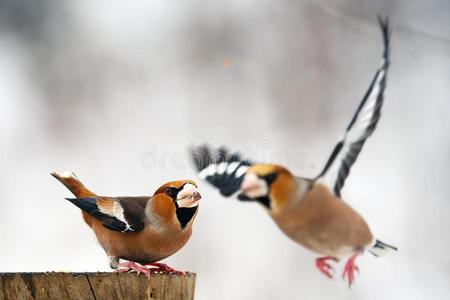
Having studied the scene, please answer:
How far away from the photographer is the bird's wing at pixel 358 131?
5.32 ft

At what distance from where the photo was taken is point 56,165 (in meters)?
4.62

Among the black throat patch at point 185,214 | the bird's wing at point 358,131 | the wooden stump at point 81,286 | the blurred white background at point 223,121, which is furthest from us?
the blurred white background at point 223,121

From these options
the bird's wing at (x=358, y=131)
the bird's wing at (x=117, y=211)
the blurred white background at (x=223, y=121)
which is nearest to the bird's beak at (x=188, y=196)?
the bird's wing at (x=117, y=211)

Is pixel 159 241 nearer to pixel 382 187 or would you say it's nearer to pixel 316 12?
pixel 382 187

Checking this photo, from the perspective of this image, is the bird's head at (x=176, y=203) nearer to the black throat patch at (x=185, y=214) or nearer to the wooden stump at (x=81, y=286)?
the black throat patch at (x=185, y=214)

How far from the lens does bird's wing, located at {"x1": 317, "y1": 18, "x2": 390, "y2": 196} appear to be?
162 cm

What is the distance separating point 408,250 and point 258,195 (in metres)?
2.54

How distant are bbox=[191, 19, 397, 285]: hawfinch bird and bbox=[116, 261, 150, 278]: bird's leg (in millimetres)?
416

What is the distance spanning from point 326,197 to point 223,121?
2863 millimetres

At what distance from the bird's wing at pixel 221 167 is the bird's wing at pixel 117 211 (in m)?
0.23

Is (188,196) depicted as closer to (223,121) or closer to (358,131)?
(358,131)

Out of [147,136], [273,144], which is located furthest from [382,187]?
[147,136]

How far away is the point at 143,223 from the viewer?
2117 millimetres

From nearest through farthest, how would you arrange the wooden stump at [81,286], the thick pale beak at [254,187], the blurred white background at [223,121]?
the thick pale beak at [254,187] → the wooden stump at [81,286] → the blurred white background at [223,121]
